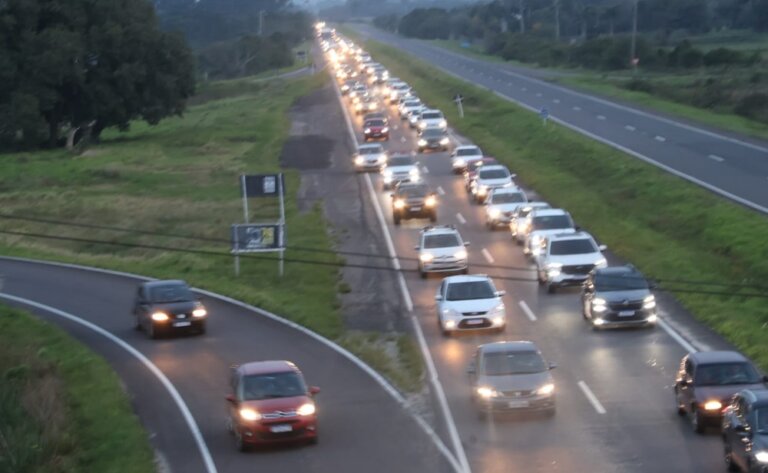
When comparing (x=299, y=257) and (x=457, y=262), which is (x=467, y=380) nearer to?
(x=457, y=262)

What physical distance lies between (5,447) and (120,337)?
543 inches

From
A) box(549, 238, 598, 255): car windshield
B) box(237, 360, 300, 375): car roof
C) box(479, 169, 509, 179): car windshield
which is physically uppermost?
box(237, 360, 300, 375): car roof

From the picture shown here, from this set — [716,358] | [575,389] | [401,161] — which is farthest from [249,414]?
[401,161]

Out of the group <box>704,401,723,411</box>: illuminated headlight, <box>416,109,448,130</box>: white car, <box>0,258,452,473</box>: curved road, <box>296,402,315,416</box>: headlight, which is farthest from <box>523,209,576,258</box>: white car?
<box>416,109,448,130</box>: white car

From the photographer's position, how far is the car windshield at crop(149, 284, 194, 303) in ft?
113

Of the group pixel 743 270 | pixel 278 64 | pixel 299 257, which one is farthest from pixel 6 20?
pixel 278 64

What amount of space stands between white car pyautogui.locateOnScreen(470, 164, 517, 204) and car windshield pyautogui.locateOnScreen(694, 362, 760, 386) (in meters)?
30.0

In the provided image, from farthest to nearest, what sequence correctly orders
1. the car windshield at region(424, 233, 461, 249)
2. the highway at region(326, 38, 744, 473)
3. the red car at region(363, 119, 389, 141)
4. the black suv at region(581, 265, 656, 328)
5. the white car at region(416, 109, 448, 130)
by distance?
1. the red car at region(363, 119, 389, 141)
2. the white car at region(416, 109, 448, 130)
3. the car windshield at region(424, 233, 461, 249)
4. the black suv at region(581, 265, 656, 328)
5. the highway at region(326, 38, 744, 473)

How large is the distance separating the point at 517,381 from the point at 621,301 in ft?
26.2

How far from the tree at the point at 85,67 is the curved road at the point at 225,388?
35.8 metres

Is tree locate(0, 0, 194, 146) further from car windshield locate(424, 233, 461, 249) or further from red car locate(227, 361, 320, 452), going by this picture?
red car locate(227, 361, 320, 452)

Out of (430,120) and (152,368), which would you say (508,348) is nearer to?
(152,368)

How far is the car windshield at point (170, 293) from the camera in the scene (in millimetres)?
34438

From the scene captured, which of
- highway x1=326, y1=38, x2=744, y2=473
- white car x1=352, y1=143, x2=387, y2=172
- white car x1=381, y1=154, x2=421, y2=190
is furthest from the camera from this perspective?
white car x1=352, y1=143, x2=387, y2=172
